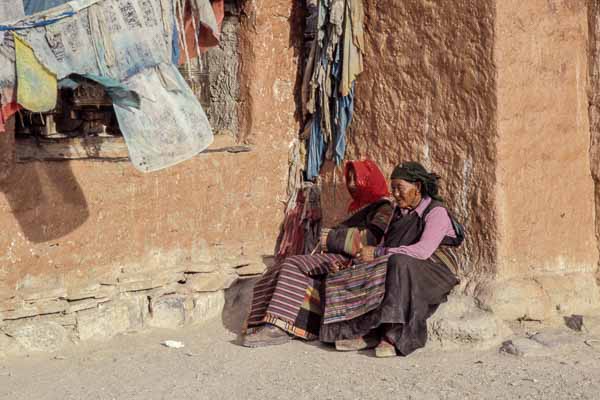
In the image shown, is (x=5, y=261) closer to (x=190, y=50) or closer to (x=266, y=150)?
(x=190, y=50)

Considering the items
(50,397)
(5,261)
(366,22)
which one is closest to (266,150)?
(366,22)

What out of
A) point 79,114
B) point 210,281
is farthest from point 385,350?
point 79,114

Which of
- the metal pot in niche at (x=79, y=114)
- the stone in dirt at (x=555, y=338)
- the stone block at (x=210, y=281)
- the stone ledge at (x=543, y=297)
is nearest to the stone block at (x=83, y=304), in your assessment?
the stone block at (x=210, y=281)

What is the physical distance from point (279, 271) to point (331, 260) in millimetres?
326

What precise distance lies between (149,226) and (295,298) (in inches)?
42.4

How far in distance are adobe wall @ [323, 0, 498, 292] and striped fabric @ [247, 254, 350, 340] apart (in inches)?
31.9

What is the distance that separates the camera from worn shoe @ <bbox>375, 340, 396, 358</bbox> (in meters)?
5.41

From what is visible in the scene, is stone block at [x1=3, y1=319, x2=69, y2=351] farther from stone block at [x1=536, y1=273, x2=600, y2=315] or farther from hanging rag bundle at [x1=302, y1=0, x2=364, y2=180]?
stone block at [x1=536, y1=273, x2=600, y2=315]

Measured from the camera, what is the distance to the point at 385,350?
5.41 meters

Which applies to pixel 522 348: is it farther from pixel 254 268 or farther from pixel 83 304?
pixel 83 304

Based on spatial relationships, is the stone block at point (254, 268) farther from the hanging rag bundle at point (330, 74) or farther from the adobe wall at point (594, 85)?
the adobe wall at point (594, 85)

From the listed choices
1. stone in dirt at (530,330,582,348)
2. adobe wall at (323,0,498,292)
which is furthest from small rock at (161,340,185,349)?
stone in dirt at (530,330,582,348)

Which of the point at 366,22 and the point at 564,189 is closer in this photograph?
the point at 564,189

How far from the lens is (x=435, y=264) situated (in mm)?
5664
